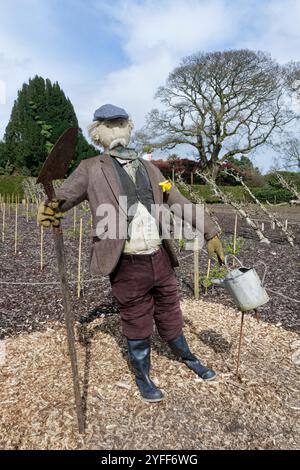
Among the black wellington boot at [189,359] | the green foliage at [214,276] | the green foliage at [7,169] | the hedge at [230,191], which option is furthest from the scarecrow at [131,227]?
the green foliage at [7,169]

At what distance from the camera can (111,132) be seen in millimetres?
2277

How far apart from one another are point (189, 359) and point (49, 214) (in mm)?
1321

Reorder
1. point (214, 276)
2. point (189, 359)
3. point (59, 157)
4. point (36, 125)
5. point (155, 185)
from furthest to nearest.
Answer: point (36, 125)
point (214, 276)
point (189, 359)
point (155, 185)
point (59, 157)

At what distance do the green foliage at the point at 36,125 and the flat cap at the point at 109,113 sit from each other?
23283 mm

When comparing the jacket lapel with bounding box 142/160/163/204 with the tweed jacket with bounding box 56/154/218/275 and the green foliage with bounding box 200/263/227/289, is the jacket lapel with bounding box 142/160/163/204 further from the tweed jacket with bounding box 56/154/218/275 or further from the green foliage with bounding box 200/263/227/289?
the green foliage with bounding box 200/263/227/289

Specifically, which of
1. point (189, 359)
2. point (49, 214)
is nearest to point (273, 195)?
point (189, 359)

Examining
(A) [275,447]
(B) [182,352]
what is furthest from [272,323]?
(A) [275,447]

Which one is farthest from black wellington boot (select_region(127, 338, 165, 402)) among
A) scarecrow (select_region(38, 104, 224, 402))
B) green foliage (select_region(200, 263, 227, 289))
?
green foliage (select_region(200, 263, 227, 289))

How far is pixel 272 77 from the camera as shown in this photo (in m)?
20.4

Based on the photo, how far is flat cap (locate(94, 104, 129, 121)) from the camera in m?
2.21

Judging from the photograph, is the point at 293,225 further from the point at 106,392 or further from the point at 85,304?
the point at 106,392

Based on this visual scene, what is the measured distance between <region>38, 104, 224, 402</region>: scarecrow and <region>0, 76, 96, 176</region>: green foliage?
23283 mm

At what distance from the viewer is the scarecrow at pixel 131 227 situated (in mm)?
2205

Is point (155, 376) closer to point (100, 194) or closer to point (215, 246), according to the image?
point (215, 246)
